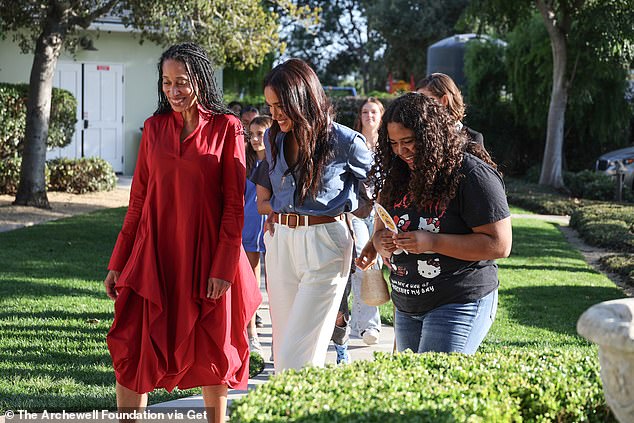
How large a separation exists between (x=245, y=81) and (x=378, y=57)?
2985cm

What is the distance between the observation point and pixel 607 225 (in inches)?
579

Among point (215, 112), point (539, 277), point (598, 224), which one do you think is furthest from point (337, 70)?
point (215, 112)

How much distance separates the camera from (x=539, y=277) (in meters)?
10.9

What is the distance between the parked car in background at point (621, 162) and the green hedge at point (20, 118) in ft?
41.8

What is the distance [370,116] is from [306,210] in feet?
8.69

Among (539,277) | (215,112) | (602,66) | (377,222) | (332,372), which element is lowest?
(539,277)

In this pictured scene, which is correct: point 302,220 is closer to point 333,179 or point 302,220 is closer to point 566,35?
point 333,179

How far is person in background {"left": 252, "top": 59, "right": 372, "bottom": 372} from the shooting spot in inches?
175

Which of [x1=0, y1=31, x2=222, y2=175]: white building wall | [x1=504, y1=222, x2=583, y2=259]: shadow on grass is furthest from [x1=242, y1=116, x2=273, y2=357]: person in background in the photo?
[x1=0, y1=31, x2=222, y2=175]: white building wall

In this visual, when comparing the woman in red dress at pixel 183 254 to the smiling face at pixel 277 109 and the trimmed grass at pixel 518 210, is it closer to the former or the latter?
the smiling face at pixel 277 109

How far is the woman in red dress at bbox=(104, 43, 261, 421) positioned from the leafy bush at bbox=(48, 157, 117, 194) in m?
14.6

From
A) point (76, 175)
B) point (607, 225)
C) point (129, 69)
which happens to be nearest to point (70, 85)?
point (129, 69)

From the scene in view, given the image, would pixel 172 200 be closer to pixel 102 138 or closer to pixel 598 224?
pixel 598 224

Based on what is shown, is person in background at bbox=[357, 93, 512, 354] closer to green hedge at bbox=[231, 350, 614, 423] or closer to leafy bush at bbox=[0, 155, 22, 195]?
green hedge at bbox=[231, 350, 614, 423]
